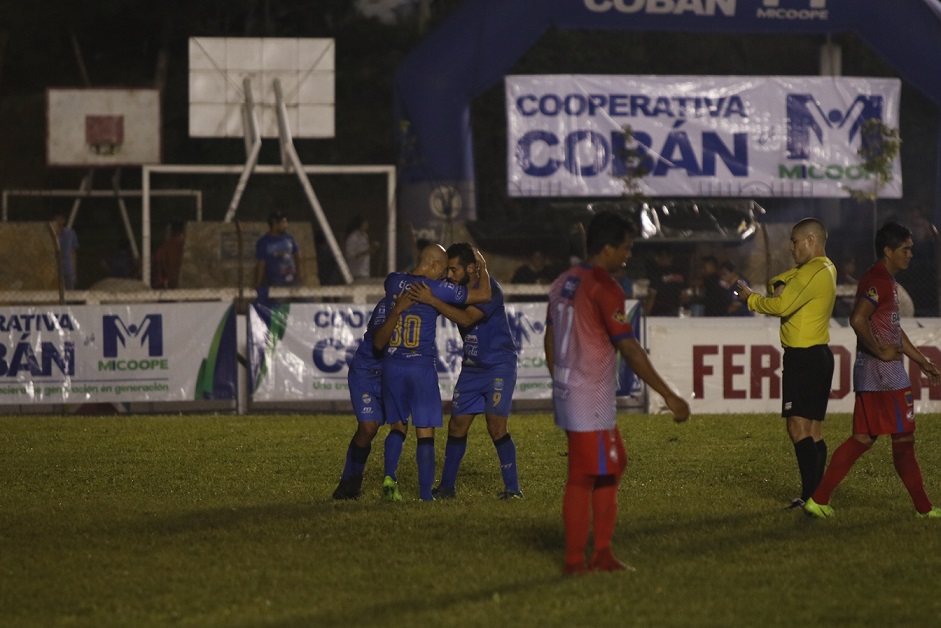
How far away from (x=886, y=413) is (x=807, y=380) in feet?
1.90

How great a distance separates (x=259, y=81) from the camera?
81.1ft

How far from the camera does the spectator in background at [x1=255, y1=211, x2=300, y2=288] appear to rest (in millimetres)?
18547

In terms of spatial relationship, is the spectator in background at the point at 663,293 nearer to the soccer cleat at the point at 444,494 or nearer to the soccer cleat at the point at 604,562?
the soccer cleat at the point at 444,494

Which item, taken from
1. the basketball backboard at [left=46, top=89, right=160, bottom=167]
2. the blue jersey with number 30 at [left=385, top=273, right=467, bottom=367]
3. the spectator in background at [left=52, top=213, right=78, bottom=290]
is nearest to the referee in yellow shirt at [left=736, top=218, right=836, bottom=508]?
the blue jersey with number 30 at [left=385, top=273, right=467, bottom=367]

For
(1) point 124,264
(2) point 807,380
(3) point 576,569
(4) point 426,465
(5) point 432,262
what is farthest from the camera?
(1) point 124,264

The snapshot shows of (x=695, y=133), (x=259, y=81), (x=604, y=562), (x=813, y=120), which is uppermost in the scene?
(x=259, y=81)

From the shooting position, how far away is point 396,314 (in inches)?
360

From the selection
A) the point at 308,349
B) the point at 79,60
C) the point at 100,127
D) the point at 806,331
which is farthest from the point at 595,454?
the point at 79,60

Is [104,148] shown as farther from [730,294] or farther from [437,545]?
[437,545]

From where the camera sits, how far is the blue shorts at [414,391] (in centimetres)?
959

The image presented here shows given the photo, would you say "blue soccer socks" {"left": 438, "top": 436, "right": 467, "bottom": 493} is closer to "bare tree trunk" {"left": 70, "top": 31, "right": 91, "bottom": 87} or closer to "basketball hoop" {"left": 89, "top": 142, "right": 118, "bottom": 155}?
"basketball hoop" {"left": 89, "top": 142, "right": 118, "bottom": 155}

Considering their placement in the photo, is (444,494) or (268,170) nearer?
(444,494)

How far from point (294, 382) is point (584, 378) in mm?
10031

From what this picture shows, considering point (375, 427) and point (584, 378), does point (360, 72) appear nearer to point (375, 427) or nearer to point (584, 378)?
point (375, 427)
